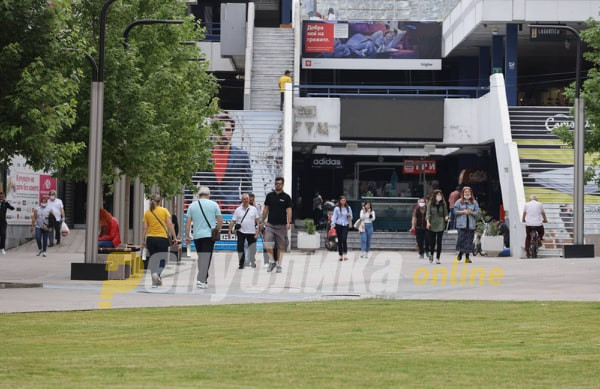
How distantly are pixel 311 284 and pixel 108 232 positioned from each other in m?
5.12

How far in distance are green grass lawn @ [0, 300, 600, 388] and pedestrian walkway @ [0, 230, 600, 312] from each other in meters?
1.94

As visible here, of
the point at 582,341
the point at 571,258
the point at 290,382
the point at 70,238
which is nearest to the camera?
the point at 290,382

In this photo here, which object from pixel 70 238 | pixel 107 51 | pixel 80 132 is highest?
pixel 107 51

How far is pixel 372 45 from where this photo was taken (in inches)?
2325

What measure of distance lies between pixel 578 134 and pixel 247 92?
74.7 ft

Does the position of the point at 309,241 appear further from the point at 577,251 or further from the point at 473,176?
the point at 473,176

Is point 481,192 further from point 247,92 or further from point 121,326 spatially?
point 121,326

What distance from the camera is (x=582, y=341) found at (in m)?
11.6

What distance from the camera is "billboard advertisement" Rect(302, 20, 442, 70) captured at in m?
58.2

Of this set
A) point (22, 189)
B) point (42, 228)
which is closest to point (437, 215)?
point (42, 228)

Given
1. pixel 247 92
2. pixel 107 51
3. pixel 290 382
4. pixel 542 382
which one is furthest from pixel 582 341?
pixel 247 92

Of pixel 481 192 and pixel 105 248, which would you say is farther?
pixel 481 192

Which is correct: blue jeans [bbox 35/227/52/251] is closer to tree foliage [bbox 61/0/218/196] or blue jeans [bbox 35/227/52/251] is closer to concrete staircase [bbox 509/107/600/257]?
tree foliage [bbox 61/0/218/196]

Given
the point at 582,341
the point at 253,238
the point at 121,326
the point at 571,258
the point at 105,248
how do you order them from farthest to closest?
the point at 571,258 < the point at 253,238 < the point at 105,248 < the point at 121,326 < the point at 582,341
